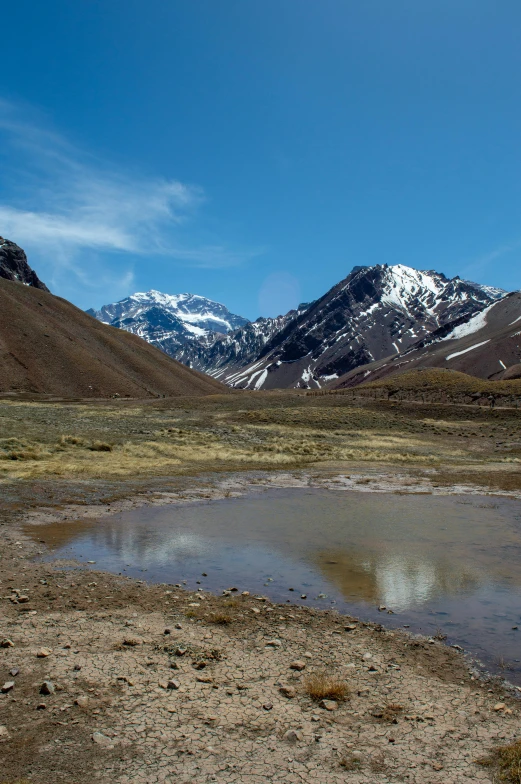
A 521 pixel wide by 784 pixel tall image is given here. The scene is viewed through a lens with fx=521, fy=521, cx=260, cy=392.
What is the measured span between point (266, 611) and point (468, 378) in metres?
93.1

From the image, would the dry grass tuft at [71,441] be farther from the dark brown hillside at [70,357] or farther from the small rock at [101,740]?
the dark brown hillside at [70,357]

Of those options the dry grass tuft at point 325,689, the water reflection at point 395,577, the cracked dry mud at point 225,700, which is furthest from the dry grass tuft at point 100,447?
the dry grass tuft at point 325,689

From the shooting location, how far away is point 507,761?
6.36 metres

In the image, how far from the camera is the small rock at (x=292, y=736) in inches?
269

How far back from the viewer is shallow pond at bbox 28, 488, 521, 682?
38.2 ft

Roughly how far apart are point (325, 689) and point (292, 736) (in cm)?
120

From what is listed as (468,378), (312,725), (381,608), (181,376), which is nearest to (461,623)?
(381,608)

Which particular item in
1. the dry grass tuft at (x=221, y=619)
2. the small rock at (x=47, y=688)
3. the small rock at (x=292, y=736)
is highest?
the small rock at (x=47, y=688)

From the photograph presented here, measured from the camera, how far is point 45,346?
13275cm

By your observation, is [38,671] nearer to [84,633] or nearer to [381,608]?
[84,633]

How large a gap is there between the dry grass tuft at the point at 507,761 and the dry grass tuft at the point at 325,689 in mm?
2104

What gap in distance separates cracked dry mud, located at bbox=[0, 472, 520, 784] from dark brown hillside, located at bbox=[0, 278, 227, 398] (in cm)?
11216

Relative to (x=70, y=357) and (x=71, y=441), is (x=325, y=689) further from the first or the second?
(x=70, y=357)

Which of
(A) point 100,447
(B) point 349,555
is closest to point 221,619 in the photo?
(B) point 349,555
